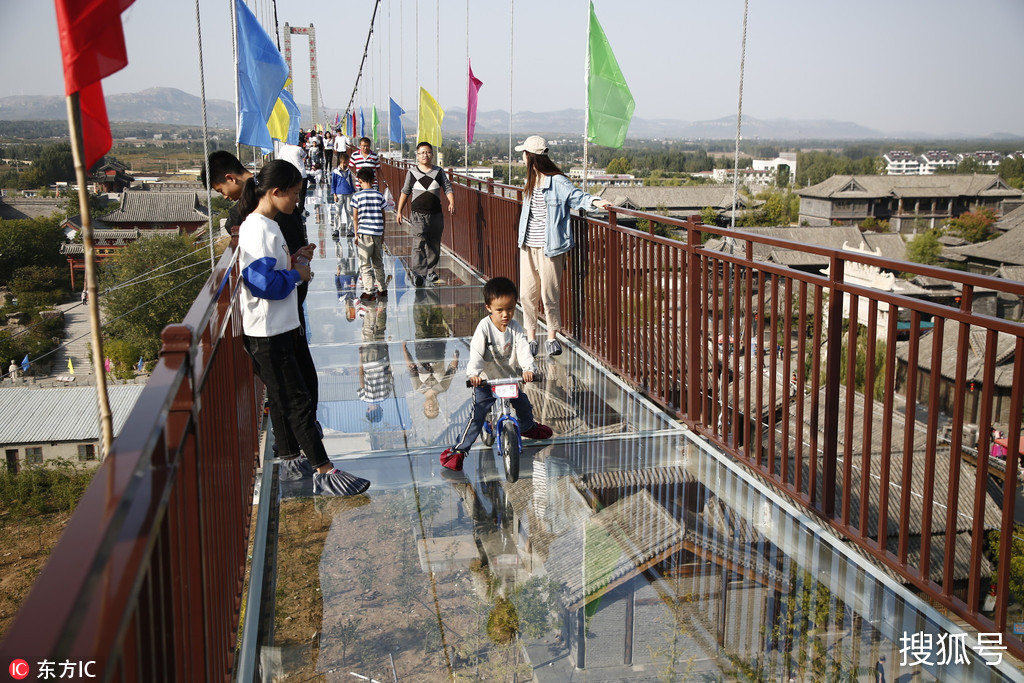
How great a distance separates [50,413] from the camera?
60281 millimetres

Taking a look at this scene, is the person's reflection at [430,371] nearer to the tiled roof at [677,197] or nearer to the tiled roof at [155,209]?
the tiled roof at [155,209]

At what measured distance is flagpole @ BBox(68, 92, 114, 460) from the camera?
2086 mm

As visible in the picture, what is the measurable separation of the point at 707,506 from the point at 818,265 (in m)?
67.9

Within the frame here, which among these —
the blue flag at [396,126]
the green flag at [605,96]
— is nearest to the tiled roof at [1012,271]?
the blue flag at [396,126]

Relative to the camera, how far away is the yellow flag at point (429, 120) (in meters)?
15.2

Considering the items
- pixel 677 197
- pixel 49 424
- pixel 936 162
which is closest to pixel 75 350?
pixel 49 424

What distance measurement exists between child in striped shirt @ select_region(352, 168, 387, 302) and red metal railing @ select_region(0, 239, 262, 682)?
5.67 m

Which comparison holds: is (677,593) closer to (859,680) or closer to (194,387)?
(859,680)

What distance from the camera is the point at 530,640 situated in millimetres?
2875

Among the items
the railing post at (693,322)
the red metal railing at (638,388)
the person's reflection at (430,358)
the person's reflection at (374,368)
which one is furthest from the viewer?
the person's reflection at (430,358)

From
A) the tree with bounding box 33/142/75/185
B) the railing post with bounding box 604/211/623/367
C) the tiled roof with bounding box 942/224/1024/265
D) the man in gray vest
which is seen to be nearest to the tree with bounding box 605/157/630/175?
the man in gray vest

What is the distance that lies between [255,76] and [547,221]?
3.28 m

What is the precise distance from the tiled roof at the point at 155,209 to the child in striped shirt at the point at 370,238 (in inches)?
3318

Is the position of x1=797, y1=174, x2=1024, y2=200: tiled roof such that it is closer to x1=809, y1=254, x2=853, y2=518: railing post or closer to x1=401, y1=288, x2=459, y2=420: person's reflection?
x1=401, y1=288, x2=459, y2=420: person's reflection
